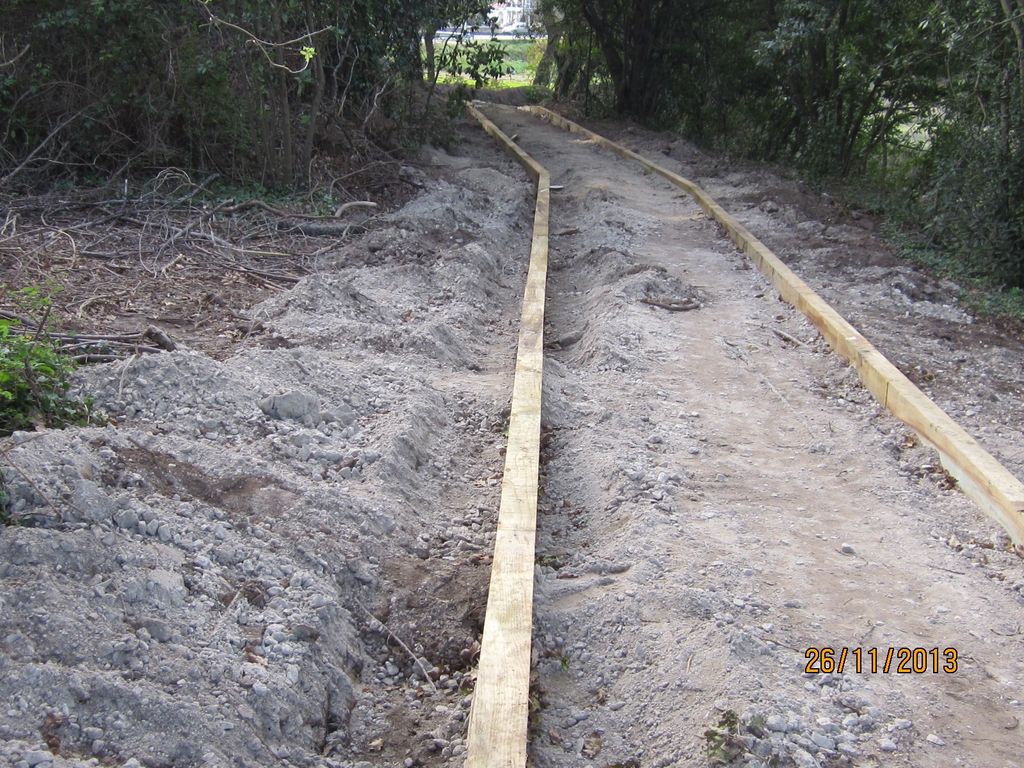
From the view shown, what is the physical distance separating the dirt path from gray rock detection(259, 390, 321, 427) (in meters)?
1.16

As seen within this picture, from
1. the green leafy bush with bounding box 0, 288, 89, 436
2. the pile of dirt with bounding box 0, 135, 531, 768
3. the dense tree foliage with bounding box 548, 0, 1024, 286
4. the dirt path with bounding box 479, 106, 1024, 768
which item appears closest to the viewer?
the pile of dirt with bounding box 0, 135, 531, 768

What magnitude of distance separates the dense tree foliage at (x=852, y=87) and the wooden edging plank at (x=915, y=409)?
1896 mm

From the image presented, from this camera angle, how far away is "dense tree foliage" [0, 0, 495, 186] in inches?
333

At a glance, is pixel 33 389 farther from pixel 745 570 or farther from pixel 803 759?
pixel 803 759

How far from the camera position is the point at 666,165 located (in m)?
14.8

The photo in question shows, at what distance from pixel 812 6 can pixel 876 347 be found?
732cm

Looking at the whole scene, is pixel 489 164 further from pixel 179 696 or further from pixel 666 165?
pixel 179 696

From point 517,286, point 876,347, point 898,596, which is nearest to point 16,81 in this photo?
point 517,286

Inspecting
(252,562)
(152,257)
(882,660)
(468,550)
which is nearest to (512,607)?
(468,550)

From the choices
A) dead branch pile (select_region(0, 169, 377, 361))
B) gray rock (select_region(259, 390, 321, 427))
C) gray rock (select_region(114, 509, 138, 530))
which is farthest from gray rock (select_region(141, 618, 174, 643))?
dead branch pile (select_region(0, 169, 377, 361))

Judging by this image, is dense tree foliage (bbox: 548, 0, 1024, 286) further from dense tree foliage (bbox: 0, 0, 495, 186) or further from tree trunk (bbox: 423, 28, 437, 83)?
dense tree foliage (bbox: 0, 0, 495, 186)

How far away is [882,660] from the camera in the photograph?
9.86 ft

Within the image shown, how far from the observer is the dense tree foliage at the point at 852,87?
25.9 ft

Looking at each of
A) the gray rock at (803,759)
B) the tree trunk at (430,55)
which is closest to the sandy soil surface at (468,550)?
the gray rock at (803,759)
